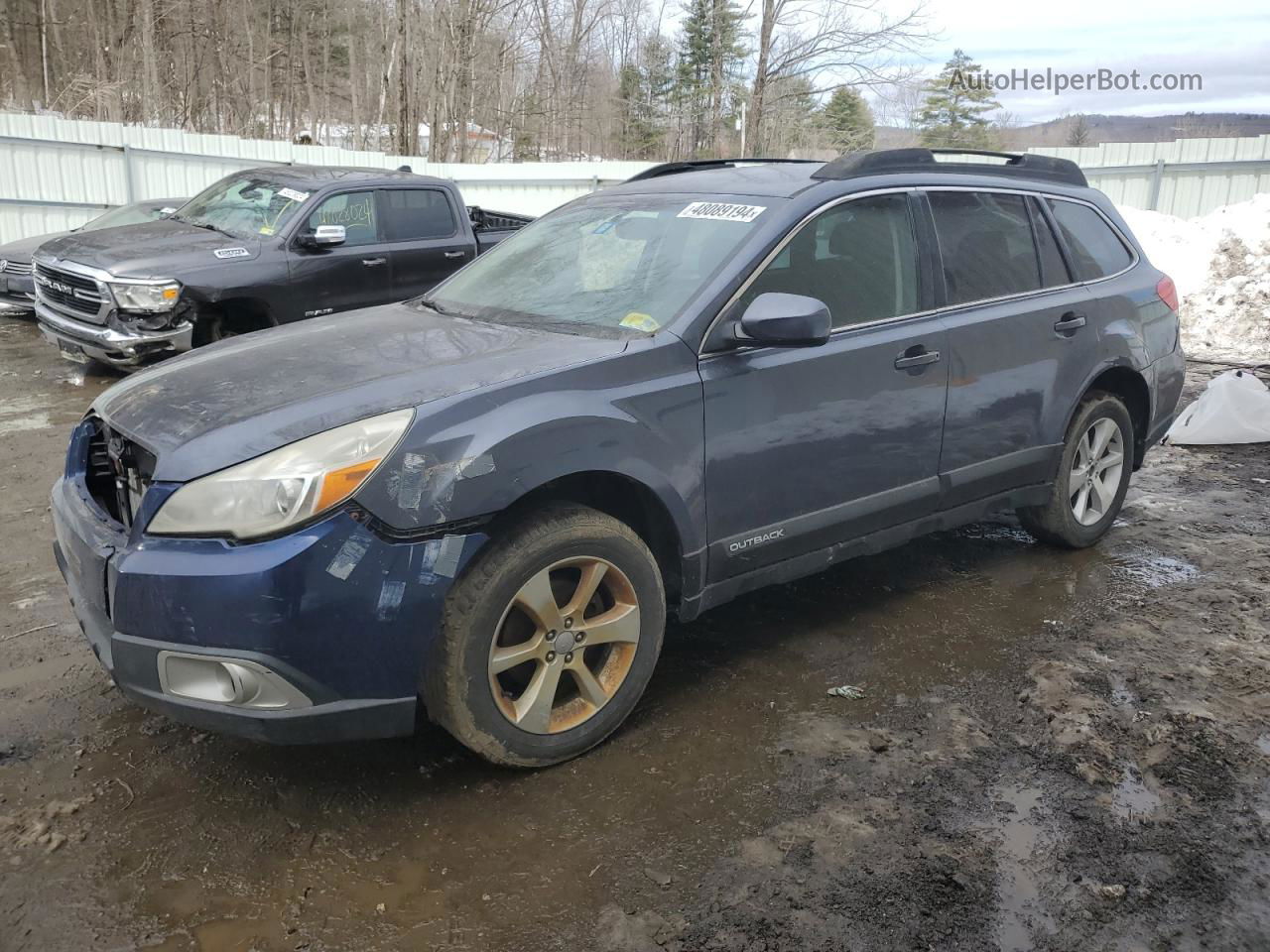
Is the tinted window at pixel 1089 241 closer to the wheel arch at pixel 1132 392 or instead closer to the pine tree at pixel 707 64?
the wheel arch at pixel 1132 392

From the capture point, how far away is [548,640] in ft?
10.0

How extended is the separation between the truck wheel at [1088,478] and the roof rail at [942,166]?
1.12 meters

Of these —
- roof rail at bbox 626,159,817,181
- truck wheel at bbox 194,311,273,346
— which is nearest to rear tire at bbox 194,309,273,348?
truck wheel at bbox 194,311,273,346

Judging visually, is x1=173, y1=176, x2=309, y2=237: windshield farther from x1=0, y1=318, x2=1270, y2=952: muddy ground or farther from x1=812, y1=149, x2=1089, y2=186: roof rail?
x1=812, y1=149, x2=1089, y2=186: roof rail

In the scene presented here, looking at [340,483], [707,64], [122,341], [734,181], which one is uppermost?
[707,64]

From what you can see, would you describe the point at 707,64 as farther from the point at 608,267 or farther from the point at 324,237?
the point at 608,267

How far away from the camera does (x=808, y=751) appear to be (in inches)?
130

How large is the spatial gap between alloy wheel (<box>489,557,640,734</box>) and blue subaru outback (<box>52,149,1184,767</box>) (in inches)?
0.4

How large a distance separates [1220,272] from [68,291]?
13.1m

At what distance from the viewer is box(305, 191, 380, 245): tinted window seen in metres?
9.02

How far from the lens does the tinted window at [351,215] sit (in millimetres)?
9023

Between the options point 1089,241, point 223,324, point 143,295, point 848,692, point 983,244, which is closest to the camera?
point 848,692

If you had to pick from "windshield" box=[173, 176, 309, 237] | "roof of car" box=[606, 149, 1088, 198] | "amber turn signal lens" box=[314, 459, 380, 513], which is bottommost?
"amber turn signal lens" box=[314, 459, 380, 513]

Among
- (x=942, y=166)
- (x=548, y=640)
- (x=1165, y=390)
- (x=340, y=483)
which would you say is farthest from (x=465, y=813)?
(x=1165, y=390)
